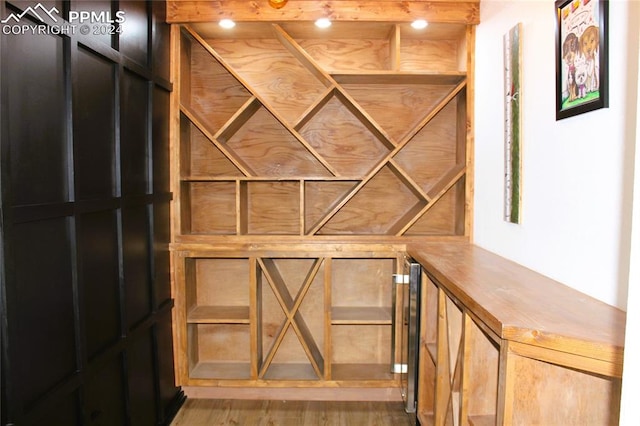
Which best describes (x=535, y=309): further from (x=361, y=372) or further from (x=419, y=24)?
(x=419, y=24)

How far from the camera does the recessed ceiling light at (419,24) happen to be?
104 inches

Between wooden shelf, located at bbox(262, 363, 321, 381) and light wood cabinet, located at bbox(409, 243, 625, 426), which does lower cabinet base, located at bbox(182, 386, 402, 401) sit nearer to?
wooden shelf, located at bbox(262, 363, 321, 381)

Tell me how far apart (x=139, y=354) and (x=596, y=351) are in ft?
6.79

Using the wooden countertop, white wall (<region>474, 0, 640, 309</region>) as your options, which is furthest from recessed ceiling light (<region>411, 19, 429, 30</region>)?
the wooden countertop

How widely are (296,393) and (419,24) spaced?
2454mm

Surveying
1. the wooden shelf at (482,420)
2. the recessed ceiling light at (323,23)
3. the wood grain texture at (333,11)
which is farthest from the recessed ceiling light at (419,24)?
the wooden shelf at (482,420)

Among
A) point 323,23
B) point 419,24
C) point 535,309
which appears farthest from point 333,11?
point 535,309

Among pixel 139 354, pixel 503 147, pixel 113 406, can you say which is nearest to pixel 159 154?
pixel 139 354

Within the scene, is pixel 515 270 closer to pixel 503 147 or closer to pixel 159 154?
pixel 503 147

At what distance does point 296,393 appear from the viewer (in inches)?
115

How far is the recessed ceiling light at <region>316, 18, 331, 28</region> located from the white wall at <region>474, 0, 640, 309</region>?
0.91 metres

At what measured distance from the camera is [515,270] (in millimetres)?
1857

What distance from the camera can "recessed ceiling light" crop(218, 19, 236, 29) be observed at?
2.67m

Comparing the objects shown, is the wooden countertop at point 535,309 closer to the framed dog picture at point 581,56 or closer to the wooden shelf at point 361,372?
the framed dog picture at point 581,56
